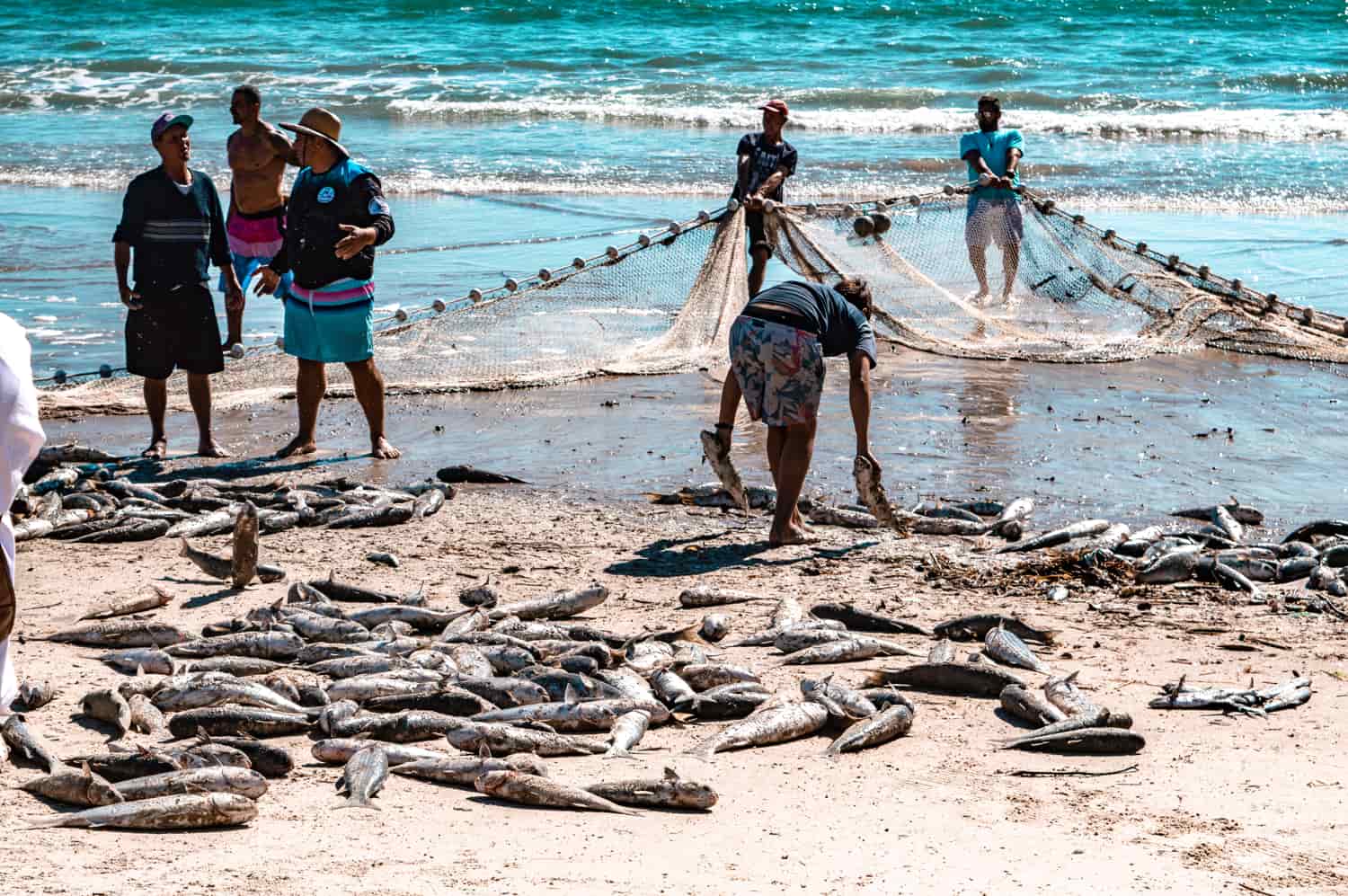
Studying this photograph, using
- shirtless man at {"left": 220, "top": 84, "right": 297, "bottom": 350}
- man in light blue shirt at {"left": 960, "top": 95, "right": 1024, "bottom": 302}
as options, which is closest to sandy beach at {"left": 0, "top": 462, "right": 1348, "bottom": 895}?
shirtless man at {"left": 220, "top": 84, "right": 297, "bottom": 350}

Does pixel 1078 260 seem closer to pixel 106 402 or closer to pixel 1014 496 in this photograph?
pixel 1014 496

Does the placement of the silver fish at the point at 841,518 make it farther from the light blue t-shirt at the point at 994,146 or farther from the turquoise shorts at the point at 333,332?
the light blue t-shirt at the point at 994,146

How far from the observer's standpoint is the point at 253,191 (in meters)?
10.4

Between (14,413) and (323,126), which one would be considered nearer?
(14,413)

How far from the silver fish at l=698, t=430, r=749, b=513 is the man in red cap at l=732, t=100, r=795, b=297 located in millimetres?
4119

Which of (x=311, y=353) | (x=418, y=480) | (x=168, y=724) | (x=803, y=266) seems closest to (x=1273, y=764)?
(x=168, y=724)

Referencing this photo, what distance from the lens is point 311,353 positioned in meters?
9.59

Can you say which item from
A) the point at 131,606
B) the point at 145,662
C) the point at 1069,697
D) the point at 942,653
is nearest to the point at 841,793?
the point at 1069,697

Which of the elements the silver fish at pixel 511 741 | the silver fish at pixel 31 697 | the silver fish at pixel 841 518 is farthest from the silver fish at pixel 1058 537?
the silver fish at pixel 31 697

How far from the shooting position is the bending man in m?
7.96

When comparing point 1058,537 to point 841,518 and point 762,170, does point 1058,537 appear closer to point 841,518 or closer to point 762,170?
point 841,518

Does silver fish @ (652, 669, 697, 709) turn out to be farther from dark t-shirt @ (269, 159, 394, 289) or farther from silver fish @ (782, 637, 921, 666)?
dark t-shirt @ (269, 159, 394, 289)

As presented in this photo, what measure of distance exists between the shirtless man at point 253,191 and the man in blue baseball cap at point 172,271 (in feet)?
1.69

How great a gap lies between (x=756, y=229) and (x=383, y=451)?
389 centimetres
